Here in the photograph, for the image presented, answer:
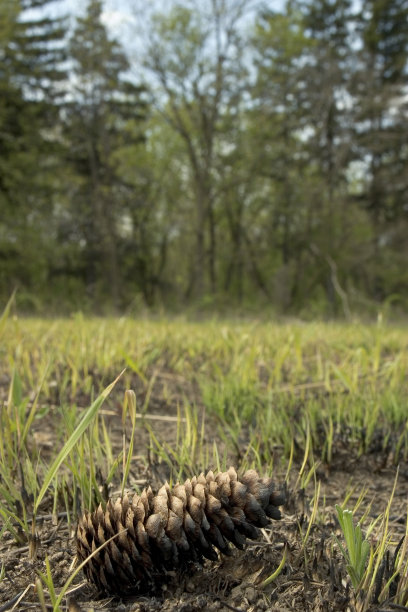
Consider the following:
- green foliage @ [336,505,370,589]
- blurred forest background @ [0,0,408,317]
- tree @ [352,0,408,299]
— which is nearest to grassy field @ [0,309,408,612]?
green foliage @ [336,505,370,589]

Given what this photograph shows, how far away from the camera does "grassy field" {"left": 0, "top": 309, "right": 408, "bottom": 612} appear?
2.90 ft

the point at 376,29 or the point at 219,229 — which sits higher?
the point at 376,29

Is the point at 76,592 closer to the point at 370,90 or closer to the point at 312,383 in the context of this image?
the point at 312,383

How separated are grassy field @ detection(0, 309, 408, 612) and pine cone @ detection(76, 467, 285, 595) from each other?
0.05 metres

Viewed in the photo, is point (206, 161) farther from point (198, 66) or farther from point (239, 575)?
point (239, 575)

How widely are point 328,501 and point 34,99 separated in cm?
2157

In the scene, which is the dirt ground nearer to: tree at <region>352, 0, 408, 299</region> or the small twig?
the small twig

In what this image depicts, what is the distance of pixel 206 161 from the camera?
17.0 meters

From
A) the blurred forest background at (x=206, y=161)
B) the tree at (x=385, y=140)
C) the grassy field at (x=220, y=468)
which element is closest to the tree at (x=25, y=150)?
the blurred forest background at (x=206, y=161)

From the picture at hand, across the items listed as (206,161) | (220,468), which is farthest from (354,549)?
(206,161)

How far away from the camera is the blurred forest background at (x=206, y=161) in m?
16.5

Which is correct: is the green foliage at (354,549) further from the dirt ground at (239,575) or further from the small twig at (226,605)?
the small twig at (226,605)

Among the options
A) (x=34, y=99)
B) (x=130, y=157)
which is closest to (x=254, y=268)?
(x=130, y=157)

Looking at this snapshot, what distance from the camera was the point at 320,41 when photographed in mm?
19766
